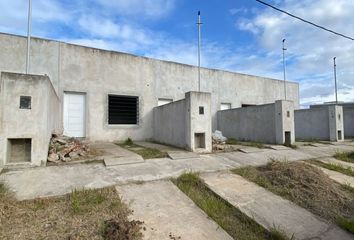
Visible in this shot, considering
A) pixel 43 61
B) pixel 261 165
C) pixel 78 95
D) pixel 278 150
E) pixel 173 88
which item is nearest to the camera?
pixel 261 165

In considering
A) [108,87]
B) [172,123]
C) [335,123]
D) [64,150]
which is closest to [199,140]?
[172,123]

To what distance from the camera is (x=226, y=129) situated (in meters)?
13.9

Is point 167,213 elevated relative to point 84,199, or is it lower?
lower

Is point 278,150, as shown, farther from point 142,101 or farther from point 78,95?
point 78,95

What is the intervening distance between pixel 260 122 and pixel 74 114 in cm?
866

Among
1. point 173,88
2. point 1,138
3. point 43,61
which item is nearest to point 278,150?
point 173,88

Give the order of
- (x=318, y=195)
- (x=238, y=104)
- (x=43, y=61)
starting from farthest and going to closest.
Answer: (x=238, y=104)
(x=43, y=61)
(x=318, y=195)

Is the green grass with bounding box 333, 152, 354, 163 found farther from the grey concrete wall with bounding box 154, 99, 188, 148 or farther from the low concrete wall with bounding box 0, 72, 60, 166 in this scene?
the low concrete wall with bounding box 0, 72, 60, 166

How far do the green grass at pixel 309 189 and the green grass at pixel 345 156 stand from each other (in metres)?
3.44

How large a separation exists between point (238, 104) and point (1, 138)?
13.3m

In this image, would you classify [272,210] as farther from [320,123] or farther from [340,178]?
[320,123]

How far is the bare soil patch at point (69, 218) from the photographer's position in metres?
2.94

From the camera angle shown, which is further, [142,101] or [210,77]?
[210,77]

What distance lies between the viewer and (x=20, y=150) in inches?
217
